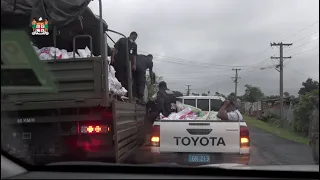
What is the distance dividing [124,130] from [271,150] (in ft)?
11.4

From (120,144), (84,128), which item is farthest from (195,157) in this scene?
(84,128)

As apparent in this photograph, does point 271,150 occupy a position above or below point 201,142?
below

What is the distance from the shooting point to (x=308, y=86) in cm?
398

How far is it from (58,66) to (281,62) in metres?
3.05

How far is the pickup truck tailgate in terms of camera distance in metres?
7.41

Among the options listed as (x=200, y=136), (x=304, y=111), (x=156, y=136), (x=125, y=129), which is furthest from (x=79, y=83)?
(x=304, y=111)

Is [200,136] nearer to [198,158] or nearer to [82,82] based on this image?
[198,158]

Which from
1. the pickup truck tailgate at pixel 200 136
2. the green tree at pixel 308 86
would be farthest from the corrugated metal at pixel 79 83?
the green tree at pixel 308 86

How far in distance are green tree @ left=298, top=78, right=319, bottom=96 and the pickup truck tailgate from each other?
3.06m

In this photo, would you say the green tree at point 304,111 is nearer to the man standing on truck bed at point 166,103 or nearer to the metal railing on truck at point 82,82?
the metal railing on truck at point 82,82

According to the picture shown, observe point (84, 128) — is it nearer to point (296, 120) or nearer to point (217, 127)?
point (217, 127)

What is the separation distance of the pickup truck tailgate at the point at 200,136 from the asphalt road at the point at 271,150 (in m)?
0.52

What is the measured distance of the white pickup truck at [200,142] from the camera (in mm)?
7387

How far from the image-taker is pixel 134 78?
9039mm
